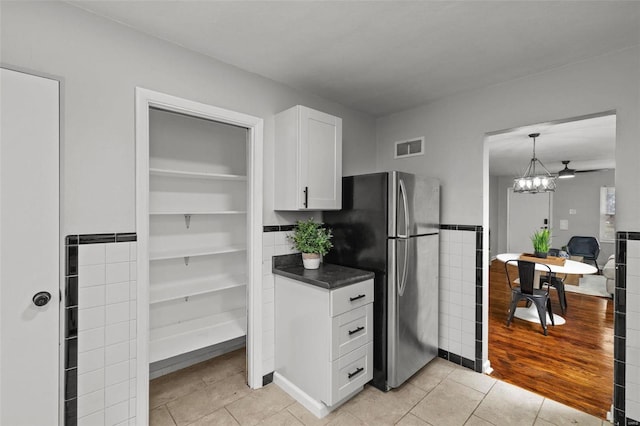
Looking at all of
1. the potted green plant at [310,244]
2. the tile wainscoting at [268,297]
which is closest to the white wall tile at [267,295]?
the tile wainscoting at [268,297]

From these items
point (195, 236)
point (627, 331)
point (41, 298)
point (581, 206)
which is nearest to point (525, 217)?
point (581, 206)

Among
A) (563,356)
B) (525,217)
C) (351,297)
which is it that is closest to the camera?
(351,297)

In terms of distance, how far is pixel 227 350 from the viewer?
9.89ft

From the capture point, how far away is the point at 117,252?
1758 millimetres

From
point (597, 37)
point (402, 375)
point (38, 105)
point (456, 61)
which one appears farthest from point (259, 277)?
point (597, 37)

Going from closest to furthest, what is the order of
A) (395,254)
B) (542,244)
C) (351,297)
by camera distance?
1. (351,297)
2. (395,254)
3. (542,244)

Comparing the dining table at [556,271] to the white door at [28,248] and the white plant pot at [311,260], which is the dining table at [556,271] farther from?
the white door at [28,248]

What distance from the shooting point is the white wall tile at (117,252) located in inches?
68.1

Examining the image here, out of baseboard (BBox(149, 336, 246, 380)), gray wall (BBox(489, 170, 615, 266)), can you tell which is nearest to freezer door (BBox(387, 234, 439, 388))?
baseboard (BBox(149, 336, 246, 380))

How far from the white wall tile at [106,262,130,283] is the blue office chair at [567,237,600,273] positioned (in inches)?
329

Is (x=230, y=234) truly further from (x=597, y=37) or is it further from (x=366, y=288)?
(x=597, y=37)

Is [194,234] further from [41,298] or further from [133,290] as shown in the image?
[41,298]

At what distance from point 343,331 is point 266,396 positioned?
0.81m

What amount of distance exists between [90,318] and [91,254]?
1.17 feet
